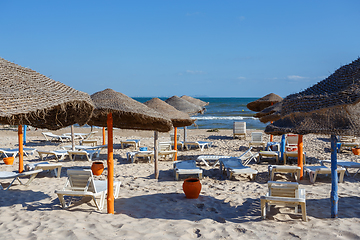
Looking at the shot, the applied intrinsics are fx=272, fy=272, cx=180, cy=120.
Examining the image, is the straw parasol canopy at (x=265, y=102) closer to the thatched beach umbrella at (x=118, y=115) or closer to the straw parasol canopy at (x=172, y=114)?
the straw parasol canopy at (x=172, y=114)

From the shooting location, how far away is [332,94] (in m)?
2.94

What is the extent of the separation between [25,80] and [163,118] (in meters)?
2.51

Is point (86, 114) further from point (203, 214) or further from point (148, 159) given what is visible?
point (148, 159)

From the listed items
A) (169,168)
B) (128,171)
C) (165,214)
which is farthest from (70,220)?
(169,168)

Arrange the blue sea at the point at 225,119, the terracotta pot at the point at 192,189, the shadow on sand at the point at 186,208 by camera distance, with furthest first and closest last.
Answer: the blue sea at the point at 225,119
the terracotta pot at the point at 192,189
the shadow on sand at the point at 186,208

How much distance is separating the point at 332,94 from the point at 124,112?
304 cm

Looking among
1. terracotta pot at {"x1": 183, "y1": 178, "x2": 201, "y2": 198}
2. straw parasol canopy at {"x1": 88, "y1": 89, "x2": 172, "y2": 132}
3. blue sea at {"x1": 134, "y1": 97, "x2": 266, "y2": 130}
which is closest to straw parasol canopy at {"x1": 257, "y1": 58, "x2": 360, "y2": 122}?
straw parasol canopy at {"x1": 88, "y1": 89, "x2": 172, "y2": 132}

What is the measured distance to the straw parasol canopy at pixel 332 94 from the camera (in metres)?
2.80

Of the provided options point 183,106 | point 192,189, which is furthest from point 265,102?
point 192,189

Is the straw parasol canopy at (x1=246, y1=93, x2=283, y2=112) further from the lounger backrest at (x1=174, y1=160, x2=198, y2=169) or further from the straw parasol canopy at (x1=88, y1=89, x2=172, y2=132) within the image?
the straw parasol canopy at (x1=88, y1=89, x2=172, y2=132)

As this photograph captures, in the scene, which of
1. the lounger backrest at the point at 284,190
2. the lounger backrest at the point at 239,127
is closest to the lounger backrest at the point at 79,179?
the lounger backrest at the point at 284,190

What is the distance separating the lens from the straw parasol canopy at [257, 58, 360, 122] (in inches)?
110

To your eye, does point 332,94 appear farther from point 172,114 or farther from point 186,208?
point 172,114

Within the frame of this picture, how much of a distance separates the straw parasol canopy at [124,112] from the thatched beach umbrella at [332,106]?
223cm
